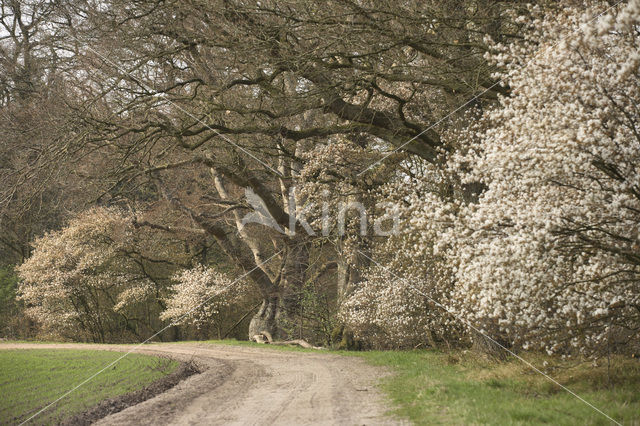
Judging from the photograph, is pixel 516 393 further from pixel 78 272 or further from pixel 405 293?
pixel 78 272

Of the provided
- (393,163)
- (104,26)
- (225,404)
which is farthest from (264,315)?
(225,404)

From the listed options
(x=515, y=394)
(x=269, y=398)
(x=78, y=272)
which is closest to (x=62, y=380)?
(x=269, y=398)

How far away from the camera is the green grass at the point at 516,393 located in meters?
5.75

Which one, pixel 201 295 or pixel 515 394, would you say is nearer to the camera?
pixel 515 394

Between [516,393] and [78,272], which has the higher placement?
[78,272]

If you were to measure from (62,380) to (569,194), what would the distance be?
31.3 ft

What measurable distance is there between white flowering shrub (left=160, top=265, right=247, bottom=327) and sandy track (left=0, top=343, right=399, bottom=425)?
11134 millimetres

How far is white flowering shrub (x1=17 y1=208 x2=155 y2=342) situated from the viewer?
1014 inches

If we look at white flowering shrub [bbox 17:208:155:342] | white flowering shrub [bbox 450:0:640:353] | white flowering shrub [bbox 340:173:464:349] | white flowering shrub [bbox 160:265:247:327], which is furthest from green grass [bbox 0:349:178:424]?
white flowering shrub [bbox 17:208:155:342]

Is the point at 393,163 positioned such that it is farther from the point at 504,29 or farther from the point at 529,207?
the point at 529,207

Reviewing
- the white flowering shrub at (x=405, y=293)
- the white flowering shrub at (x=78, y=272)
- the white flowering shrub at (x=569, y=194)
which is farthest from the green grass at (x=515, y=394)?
the white flowering shrub at (x=78, y=272)

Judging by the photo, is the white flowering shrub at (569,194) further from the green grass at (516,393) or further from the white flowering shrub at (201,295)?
the white flowering shrub at (201,295)

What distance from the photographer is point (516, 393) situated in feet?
24.0

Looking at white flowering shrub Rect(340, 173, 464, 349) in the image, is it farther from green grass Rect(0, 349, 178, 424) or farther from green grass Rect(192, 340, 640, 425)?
green grass Rect(0, 349, 178, 424)
